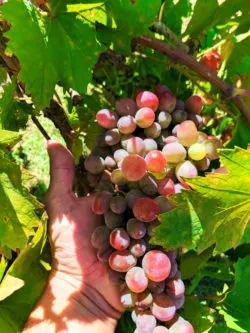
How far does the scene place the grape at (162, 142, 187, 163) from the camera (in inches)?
31.9

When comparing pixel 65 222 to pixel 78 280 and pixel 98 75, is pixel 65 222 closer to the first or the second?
pixel 78 280

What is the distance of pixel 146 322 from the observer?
0.83m

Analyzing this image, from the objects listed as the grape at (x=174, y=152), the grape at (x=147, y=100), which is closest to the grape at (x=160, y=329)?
the grape at (x=174, y=152)

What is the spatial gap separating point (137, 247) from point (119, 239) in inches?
1.5

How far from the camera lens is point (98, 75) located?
1431 millimetres

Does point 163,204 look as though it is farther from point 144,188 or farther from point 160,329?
point 160,329

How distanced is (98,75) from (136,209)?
2.46 ft

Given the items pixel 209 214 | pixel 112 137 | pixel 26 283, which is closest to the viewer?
pixel 209 214

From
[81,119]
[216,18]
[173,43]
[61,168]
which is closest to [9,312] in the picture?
[61,168]

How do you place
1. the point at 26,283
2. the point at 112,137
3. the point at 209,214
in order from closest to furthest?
the point at 209,214
the point at 112,137
the point at 26,283

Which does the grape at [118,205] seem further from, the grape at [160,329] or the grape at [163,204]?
the grape at [160,329]

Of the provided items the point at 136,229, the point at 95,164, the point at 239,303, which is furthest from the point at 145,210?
the point at 239,303

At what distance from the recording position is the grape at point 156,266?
786 mm

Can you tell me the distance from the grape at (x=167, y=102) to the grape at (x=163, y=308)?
0.37 m
